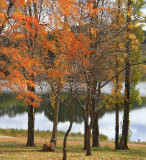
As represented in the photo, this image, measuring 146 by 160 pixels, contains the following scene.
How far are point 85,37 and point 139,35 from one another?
21.8ft

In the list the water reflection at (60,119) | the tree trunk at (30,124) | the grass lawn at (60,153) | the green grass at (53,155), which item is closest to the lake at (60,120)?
the water reflection at (60,119)

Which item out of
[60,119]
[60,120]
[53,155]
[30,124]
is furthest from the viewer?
[60,119]

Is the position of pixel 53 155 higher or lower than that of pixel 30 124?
lower

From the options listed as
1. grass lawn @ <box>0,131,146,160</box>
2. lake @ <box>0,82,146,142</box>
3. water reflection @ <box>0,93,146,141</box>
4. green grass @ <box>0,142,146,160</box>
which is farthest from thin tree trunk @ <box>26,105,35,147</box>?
water reflection @ <box>0,93,146,141</box>

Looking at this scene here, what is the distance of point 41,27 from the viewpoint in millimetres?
13633

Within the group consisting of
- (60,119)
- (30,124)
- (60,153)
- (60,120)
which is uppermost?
(30,124)

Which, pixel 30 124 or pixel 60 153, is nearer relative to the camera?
pixel 60 153

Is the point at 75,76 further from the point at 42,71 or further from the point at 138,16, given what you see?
the point at 138,16

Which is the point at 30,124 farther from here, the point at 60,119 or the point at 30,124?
the point at 60,119

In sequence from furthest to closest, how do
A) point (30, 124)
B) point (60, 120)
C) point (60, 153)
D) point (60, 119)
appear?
point (60, 119)
point (60, 120)
point (30, 124)
point (60, 153)

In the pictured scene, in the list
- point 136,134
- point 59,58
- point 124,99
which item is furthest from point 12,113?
point 59,58

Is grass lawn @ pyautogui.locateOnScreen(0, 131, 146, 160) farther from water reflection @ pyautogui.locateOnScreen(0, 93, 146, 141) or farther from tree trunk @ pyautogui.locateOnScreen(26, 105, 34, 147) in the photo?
water reflection @ pyautogui.locateOnScreen(0, 93, 146, 141)

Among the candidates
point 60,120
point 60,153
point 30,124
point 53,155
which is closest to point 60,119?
point 60,120

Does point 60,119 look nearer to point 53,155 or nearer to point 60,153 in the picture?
point 60,153
